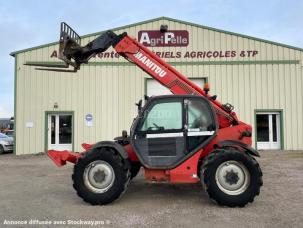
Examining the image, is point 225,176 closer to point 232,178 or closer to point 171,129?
point 232,178

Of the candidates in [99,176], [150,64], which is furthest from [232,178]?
[150,64]

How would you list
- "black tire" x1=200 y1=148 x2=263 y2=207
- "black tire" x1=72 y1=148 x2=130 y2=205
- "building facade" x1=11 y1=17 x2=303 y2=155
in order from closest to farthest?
"black tire" x1=200 y1=148 x2=263 y2=207 → "black tire" x1=72 y1=148 x2=130 y2=205 → "building facade" x1=11 y1=17 x2=303 y2=155

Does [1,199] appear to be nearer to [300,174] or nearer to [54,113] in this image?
[300,174]

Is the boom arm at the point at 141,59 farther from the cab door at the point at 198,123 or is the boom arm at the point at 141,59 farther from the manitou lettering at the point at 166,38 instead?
the manitou lettering at the point at 166,38

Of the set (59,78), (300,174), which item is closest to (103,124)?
(59,78)

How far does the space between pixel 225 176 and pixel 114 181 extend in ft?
7.30

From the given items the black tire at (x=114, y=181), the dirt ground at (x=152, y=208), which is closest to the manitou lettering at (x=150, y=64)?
the black tire at (x=114, y=181)

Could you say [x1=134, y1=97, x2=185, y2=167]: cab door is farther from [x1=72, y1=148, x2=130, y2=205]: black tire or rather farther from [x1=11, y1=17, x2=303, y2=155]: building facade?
[x1=11, y1=17, x2=303, y2=155]: building facade

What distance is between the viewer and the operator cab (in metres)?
7.14

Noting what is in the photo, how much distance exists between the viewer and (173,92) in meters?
8.14

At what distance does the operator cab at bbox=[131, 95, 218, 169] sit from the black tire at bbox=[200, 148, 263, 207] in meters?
0.46

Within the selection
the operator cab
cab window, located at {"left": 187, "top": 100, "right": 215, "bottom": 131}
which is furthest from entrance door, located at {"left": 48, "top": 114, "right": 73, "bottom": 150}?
cab window, located at {"left": 187, "top": 100, "right": 215, "bottom": 131}

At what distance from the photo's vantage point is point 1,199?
7.83m

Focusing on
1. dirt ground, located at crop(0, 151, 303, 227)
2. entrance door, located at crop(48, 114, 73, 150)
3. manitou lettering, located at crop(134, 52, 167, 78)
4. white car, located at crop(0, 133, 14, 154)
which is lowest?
dirt ground, located at crop(0, 151, 303, 227)
